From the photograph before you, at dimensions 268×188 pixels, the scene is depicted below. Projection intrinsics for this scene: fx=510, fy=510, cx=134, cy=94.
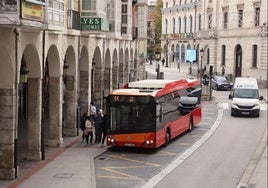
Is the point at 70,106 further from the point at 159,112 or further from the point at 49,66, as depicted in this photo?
the point at 159,112

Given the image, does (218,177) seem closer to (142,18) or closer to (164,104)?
(164,104)

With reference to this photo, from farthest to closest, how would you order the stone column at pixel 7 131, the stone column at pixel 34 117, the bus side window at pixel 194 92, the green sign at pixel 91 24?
the bus side window at pixel 194 92, the green sign at pixel 91 24, the stone column at pixel 34 117, the stone column at pixel 7 131

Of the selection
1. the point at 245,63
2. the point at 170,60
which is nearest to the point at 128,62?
the point at 245,63

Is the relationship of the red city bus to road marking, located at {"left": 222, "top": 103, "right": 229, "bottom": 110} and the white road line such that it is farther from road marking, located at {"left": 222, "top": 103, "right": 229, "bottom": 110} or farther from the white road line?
road marking, located at {"left": 222, "top": 103, "right": 229, "bottom": 110}

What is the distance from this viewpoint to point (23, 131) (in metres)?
27.9

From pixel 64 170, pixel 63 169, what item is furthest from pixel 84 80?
pixel 64 170

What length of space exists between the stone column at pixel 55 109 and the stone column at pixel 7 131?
20.2ft

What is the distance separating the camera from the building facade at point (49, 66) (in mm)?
16703

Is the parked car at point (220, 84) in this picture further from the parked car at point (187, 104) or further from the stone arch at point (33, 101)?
the stone arch at point (33, 101)

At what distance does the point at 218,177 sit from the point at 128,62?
27293 millimetres

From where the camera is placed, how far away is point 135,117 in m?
22.2

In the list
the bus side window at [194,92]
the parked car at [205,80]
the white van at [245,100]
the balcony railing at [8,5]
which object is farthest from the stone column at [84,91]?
the parked car at [205,80]

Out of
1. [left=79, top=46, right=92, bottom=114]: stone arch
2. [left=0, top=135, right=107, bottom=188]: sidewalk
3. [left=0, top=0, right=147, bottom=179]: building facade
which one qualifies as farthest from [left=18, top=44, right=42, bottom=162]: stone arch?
[left=79, top=46, right=92, bottom=114]: stone arch

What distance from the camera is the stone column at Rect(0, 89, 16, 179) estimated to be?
16.9 metres
